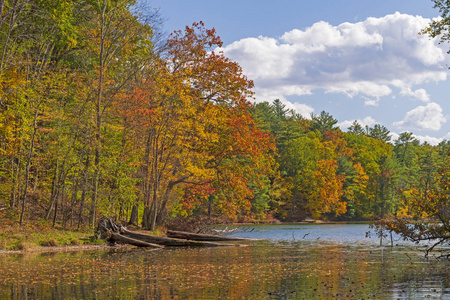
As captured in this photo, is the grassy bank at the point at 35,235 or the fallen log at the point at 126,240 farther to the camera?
the fallen log at the point at 126,240

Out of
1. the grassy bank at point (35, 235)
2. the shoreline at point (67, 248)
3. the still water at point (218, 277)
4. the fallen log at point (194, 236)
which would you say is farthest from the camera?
the fallen log at point (194, 236)

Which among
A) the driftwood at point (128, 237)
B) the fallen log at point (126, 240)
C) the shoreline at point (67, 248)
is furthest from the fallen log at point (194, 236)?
the shoreline at point (67, 248)

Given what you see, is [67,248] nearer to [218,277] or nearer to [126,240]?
[126,240]

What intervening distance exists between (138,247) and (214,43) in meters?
15.2

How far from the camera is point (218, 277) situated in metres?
14.7

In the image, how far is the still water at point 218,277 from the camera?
1174cm

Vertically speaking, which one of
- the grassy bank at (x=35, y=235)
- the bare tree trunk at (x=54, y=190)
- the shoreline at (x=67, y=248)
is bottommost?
the shoreline at (x=67, y=248)

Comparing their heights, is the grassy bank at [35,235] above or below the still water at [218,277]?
above

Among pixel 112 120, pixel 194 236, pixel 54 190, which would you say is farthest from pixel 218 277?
pixel 112 120

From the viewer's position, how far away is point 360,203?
97.9 metres

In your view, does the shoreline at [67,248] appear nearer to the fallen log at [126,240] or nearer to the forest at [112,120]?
the fallen log at [126,240]

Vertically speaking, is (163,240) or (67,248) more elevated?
(163,240)

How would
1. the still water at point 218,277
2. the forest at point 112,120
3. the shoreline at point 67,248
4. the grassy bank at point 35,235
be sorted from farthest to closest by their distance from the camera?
the forest at point 112,120 < the grassy bank at point 35,235 < the shoreline at point 67,248 < the still water at point 218,277

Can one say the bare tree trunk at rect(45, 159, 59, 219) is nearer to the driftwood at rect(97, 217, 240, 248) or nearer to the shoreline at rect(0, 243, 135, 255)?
the driftwood at rect(97, 217, 240, 248)
